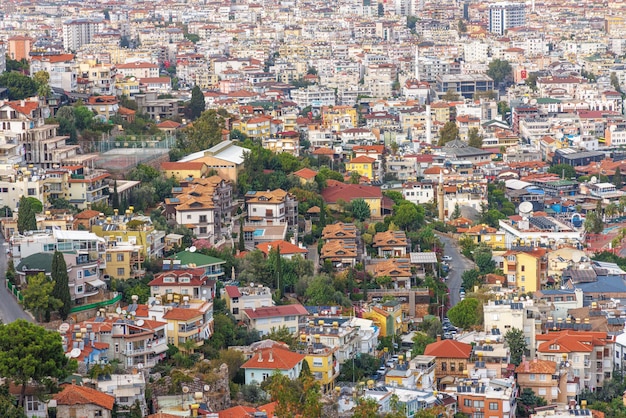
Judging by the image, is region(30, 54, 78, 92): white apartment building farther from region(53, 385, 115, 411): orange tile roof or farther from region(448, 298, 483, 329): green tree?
region(53, 385, 115, 411): orange tile roof

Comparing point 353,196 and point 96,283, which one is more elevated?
point 96,283

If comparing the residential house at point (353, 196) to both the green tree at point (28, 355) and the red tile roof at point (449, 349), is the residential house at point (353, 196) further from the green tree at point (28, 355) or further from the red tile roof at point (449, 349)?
the green tree at point (28, 355)

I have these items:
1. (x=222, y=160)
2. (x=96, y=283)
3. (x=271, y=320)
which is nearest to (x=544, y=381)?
(x=271, y=320)

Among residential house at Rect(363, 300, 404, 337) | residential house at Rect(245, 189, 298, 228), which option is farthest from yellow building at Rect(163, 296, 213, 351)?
residential house at Rect(245, 189, 298, 228)

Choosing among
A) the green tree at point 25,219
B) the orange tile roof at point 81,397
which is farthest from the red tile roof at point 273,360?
the green tree at point 25,219

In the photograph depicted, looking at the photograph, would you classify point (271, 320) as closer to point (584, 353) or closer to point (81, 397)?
point (584, 353)
